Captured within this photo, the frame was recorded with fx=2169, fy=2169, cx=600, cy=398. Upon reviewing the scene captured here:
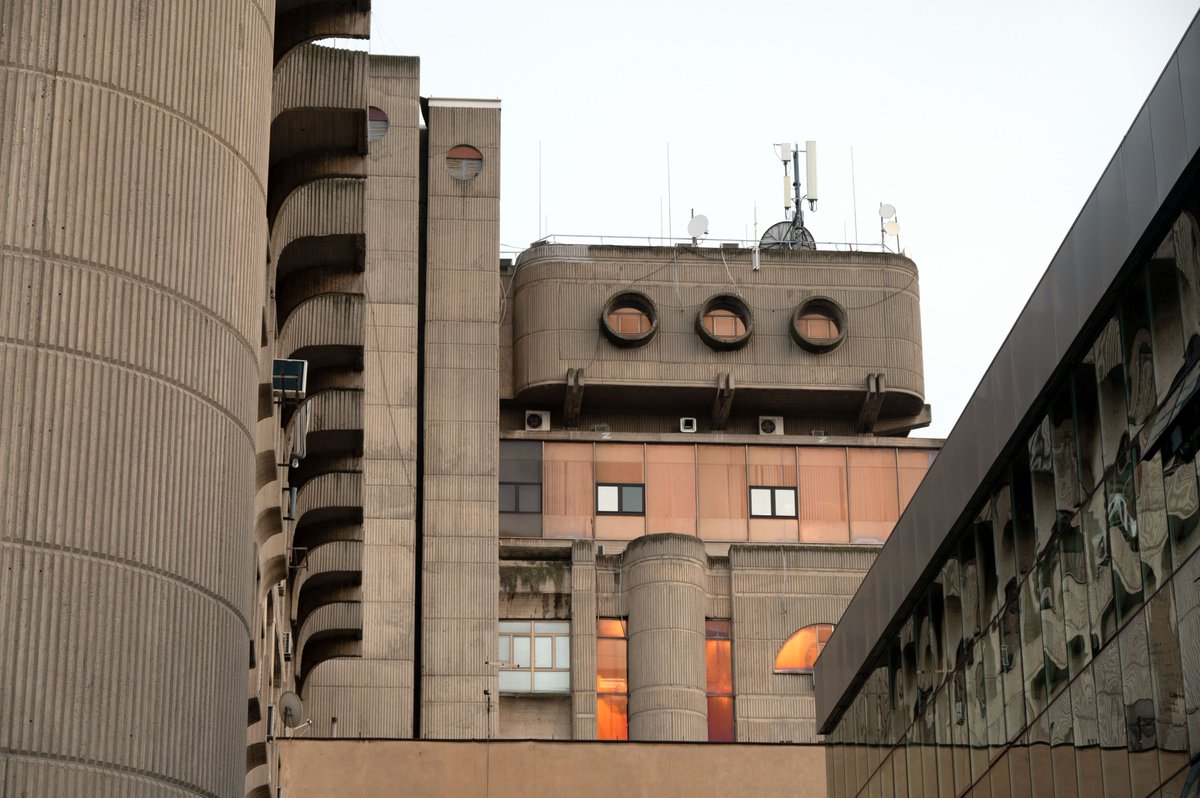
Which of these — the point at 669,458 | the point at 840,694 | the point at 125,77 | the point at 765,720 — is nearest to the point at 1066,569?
the point at 125,77

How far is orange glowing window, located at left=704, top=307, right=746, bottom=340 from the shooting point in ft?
233

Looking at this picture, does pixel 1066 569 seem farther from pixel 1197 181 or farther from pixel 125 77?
pixel 125 77

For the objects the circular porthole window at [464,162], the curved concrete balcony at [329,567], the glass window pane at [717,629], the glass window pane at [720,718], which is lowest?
the glass window pane at [720,718]

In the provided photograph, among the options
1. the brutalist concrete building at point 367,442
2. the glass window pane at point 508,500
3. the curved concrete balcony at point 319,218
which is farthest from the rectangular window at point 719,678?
the curved concrete balcony at point 319,218

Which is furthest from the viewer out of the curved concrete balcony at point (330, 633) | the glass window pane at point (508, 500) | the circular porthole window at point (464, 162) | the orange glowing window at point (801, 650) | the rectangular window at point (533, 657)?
the circular porthole window at point (464, 162)

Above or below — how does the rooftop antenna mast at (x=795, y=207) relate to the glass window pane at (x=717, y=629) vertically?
above

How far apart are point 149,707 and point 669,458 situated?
44.8 meters

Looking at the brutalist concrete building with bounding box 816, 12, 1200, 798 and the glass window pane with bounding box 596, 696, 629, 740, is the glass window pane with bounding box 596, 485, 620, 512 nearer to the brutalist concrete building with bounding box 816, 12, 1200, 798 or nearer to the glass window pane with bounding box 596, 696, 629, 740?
the glass window pane with bounding box 596, 696, 629, 740

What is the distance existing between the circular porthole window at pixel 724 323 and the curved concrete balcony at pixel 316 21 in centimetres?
3629

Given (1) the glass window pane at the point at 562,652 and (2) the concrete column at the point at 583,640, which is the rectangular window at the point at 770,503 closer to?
(2) the concrete column at the point at 583,640

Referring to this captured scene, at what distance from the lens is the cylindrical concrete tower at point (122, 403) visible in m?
25.0

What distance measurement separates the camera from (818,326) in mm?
71500

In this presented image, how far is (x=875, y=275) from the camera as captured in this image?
237ft

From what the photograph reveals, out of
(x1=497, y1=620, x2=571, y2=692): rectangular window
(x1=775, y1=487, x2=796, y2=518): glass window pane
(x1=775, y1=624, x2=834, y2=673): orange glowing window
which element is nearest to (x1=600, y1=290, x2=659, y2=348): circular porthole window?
(x1=775, y1=487, x2=796, y2=518): glass window pane
